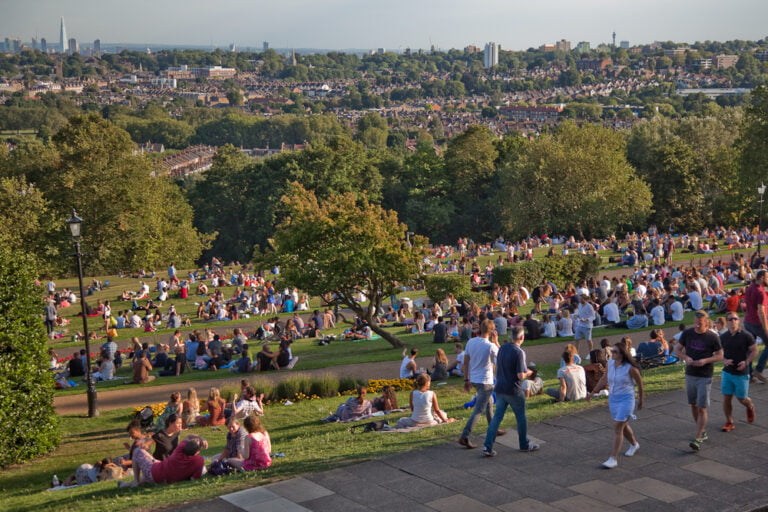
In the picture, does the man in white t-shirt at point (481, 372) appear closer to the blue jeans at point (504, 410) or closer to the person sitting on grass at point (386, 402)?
the blue jeans at point (504, 410)

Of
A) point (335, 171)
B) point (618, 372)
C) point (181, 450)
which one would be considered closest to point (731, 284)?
point (618, 372)

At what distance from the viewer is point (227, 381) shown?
1950 cm

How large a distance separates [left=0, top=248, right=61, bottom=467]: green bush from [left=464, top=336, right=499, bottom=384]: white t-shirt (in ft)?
24.6

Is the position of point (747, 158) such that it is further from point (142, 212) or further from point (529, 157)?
point (142, 212)

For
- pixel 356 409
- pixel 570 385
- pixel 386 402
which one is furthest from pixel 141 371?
pixel 570 385

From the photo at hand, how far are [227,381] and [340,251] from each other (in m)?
4.13

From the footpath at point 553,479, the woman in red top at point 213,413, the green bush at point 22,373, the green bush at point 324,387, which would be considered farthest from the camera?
the green bush at point 324,387

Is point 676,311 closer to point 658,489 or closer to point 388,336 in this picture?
point 388,336

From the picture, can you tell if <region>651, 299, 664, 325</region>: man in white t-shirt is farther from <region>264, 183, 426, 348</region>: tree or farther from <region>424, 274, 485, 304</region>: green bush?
<region>424, 274, 485, 304</region>: green bush

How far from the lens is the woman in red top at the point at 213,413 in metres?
15.1

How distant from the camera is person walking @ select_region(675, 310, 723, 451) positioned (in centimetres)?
1027

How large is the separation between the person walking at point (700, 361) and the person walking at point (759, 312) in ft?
8.73

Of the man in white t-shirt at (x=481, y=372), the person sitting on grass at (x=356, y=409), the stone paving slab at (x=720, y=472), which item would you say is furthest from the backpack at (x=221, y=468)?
the stone paving slab at (x=720, y=472)

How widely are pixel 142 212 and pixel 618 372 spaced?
36767 millimetres
